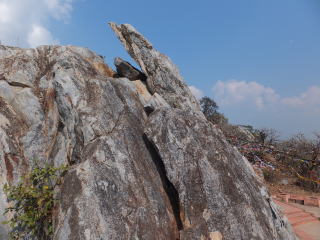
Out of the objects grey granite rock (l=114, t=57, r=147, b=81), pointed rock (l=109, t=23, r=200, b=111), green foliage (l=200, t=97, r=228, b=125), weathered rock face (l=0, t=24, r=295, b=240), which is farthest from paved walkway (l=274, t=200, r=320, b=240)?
green foliage (l=200, t=97, r=228, b=125)

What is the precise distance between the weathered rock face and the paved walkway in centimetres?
263

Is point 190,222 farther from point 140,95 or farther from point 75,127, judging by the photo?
point 140,95

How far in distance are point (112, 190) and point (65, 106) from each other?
2.76 m

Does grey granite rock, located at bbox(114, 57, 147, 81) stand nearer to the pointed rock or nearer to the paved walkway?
the pointed rock

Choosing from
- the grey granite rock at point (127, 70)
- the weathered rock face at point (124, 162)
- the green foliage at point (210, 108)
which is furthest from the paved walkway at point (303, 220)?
the green foliage at point (210, 108)

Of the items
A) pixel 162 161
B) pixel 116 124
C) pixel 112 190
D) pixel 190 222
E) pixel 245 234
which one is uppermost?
pixel 116 124

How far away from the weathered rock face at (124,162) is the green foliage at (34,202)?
11.3 inches

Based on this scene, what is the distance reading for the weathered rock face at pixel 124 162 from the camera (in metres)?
5.42

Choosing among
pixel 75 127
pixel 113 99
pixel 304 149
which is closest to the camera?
pixel 75 127

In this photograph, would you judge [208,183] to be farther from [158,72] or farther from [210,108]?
[210,108]

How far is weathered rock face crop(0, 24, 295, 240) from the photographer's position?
5.42 meters

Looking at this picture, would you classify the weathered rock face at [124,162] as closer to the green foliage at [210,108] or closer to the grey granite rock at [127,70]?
the grey granite rock at [127,70]

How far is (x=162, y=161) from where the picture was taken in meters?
6.29

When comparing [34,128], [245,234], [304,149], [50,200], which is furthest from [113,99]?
[304,149]
